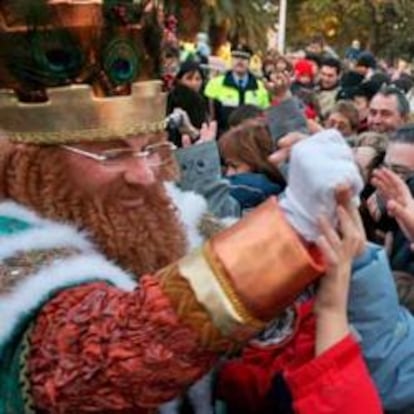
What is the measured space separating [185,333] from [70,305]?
0.18 m

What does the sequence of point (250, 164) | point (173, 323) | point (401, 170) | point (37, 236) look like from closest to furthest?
point (173, 323) < point (37, 236) < point (401, 170) < point (250, 164)

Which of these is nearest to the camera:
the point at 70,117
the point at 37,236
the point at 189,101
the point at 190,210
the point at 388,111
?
the point at 37,236

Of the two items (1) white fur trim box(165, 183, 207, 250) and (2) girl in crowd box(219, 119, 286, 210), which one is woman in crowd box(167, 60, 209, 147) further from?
(1) white fur trim box(165, 183, 207, 250)

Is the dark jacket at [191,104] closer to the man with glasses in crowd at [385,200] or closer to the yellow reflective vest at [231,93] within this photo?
the yellow reflective vest at [231,93]

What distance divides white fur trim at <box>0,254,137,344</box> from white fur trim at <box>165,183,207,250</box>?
368 millimetres

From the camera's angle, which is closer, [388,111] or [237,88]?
[388,111]

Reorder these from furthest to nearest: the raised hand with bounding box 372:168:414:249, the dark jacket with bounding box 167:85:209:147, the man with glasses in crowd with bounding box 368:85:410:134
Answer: the dark jacket with bounding box 167:85:209:147, the man with glasses in crowd with bounding box 368:85:410:134, the raised hand with bounding box 372:168:414:249

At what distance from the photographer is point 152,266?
1684 mm

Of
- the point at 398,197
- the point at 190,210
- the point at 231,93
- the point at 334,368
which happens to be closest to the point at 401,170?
the point at 398,197

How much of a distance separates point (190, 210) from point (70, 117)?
36 centimetres

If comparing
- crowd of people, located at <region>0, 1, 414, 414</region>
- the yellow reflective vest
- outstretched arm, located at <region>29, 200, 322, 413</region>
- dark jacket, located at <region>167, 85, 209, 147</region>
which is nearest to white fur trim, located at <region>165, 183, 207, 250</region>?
crowd of people, located at <region>0, 1, 414, 414</region>

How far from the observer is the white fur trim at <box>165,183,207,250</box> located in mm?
1816

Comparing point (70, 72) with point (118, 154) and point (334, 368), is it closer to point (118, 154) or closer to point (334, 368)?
point (118, 154)

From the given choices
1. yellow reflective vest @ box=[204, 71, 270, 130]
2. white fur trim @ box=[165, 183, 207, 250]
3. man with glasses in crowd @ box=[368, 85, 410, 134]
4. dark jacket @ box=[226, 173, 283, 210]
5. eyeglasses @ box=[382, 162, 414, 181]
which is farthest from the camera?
yellow reflective vest @ box=[204, 71, 270, 130]
